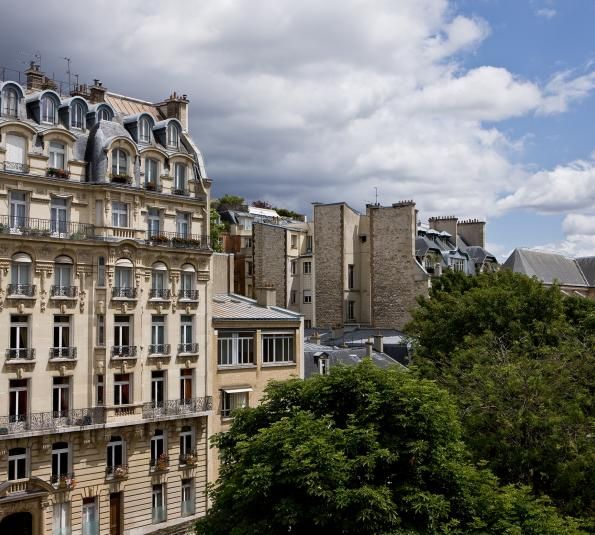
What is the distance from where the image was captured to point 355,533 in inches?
848

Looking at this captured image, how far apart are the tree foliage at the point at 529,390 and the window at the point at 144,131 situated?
19196 mm

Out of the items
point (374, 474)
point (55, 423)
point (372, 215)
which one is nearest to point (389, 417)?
point (374, 474)

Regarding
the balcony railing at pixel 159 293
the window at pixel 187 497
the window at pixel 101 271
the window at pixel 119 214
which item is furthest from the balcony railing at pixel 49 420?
the window at pixel 119 214

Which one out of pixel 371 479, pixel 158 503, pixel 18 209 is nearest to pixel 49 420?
pixel 158 503

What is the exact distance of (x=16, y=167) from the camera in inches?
1438

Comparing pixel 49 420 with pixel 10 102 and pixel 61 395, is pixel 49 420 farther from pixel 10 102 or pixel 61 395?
pixel 10 102

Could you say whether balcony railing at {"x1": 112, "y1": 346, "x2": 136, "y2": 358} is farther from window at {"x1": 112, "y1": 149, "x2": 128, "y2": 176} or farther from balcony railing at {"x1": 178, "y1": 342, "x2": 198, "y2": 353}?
window at {"x1": 112, "y1": 149, "x2": 128, "y2": 176}

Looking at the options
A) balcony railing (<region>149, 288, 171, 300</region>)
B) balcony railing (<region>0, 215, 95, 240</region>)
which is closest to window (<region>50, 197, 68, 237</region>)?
balcony railing (<region>0, 215, 95, 240</region>)

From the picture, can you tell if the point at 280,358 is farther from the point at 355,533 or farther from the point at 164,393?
the point at 355,533

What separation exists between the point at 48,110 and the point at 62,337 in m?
11.1

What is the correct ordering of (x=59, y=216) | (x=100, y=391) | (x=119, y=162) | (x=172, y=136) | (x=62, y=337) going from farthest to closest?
(x=172, y=136) < (x=119, y=162) < (x=100, y=391) < (x=59, y=216) < (x=62, y=337)

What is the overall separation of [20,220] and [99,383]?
8.75 m

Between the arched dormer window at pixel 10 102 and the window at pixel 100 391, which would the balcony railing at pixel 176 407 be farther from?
the arched dormer window at pixel 10 102

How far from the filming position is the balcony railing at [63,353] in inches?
1467
